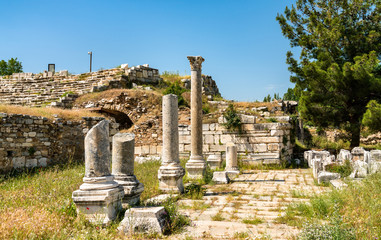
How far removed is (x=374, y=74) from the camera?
15695 mm

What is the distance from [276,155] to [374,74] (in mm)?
6937

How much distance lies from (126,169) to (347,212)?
4033 millimetres

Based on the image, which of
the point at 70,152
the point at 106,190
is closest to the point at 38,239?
the point at 106,190


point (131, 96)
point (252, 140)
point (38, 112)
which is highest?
point (131, 96)

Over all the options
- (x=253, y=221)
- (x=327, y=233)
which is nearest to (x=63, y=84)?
(x=253, y=221)

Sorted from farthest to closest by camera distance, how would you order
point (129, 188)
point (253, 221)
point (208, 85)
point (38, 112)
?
point (208, 85) < point (38, 112) < point (129, 188) < point (253, 221)

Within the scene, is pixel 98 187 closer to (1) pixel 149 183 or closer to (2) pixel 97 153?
(2) pixel 97 153

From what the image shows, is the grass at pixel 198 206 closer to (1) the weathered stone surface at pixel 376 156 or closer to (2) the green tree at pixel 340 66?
(1) the weathered stone surface at pixel 376 156

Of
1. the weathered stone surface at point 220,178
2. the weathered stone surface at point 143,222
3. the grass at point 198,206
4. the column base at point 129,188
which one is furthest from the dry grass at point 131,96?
Result: the weathered stone surface at point 143,222

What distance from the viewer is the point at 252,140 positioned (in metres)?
14.2

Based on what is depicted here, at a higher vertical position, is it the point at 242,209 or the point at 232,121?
the point at 232,121

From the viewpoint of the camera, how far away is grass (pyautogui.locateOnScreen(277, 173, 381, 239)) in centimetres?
401

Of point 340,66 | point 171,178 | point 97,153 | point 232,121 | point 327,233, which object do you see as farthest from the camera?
point 340,66

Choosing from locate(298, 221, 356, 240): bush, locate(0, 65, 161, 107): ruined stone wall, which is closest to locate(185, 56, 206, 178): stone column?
locate(298, 221, 356, 240): bush
